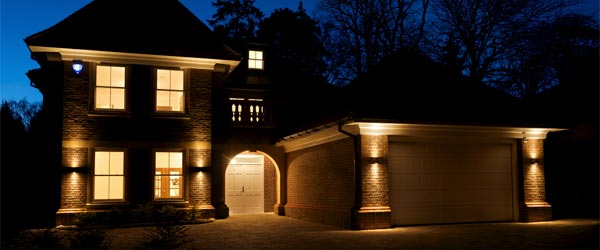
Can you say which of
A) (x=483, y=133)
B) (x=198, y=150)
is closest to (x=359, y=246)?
(x=483, y=133)

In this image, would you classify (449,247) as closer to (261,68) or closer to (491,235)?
(491,235)

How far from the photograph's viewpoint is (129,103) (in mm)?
17906

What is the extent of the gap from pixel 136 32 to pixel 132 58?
90 cm

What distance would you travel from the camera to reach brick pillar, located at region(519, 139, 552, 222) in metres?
16.6

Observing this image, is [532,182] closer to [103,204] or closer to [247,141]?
[247,141]

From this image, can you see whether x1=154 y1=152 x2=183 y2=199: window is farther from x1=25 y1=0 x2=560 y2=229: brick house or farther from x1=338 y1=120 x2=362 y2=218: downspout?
x1=338 y1=120 x2=362 y2=218: downspout

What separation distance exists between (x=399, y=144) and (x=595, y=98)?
8.88 metres

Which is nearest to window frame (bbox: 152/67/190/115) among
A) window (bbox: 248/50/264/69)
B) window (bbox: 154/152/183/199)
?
window (bbox: 154/152/183/199)

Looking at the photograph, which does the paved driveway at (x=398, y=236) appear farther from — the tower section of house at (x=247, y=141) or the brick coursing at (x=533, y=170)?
the tower section of house at (x=247, y=141)

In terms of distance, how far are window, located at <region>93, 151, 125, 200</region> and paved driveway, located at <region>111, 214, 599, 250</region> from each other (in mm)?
1726

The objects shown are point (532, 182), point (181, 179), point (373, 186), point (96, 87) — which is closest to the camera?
point (373, 186)

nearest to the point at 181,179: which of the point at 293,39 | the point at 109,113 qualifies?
the point at 109,113

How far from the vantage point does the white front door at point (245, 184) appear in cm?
2312

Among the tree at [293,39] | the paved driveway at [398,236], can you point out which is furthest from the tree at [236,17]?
the paved driveway at [398,236]
